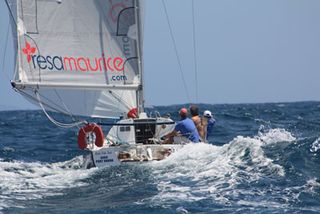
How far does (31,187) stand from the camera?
41.3 feet

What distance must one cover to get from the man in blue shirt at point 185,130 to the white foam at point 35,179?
91.0 inches

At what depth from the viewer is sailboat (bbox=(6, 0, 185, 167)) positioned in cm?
1509

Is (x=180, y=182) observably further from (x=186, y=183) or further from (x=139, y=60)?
(x=139, y=60)

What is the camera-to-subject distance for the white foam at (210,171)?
10.7 metres

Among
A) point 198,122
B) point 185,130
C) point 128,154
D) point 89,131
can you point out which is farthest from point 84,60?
point 198,122

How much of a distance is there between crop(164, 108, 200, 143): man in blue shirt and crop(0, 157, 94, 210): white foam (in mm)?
2310

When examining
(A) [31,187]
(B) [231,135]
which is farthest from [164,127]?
(B) [231,135]

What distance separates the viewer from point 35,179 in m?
13.5

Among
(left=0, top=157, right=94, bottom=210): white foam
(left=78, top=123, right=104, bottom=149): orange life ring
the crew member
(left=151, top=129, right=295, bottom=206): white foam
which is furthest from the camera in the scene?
the crew member

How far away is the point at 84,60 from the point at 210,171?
4772 millimetres

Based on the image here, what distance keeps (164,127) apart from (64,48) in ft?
9.91

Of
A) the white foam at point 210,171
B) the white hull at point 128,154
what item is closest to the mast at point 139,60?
the white hull at point 128,154

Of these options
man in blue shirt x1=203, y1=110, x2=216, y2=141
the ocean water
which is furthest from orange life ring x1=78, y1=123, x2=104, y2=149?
man in blue shirt x1=203, y1=110, x2=216, y2=141

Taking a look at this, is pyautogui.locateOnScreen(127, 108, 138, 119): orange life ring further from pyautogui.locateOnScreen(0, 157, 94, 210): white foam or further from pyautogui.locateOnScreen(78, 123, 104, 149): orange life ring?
pyautogui.locateOnScreen(0, 157, 94, 210): white foam
